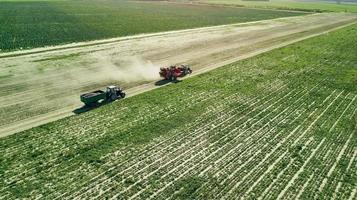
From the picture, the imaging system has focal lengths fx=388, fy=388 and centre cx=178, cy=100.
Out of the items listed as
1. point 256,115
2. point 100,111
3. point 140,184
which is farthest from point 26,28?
point 140,184

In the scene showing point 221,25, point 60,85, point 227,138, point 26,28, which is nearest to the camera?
point 227,138

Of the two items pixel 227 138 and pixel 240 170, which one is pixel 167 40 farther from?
pixel 240 170

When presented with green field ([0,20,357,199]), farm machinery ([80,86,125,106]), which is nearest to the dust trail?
green field ([0,20,357,199])

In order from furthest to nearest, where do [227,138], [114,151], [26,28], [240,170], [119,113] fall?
[26,28] → [119,113] → [227,138] → [114,151] → [240,170]

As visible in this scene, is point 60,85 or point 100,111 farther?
point 60,85

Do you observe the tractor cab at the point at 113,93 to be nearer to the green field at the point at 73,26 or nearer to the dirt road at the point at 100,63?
the dirt road at the point at 100,63

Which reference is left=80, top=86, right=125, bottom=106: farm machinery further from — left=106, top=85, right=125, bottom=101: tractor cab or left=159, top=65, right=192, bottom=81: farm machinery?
left=159, top=65, right=192, bottom=81: farm machinery

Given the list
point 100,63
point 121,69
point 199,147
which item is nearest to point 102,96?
point 199,147
